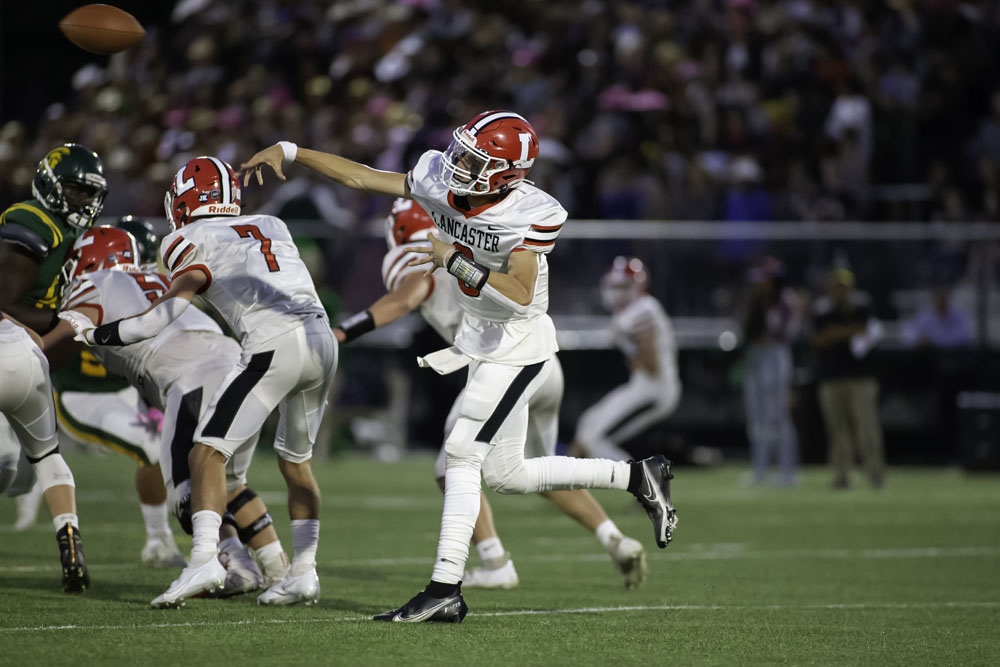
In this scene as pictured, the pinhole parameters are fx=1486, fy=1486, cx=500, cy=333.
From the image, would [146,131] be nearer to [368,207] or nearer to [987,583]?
[368,207]

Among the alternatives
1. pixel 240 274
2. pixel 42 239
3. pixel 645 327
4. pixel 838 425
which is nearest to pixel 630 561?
pixel 240 274

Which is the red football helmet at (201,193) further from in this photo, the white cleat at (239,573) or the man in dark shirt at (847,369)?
the man in dark shirt at (847,369)

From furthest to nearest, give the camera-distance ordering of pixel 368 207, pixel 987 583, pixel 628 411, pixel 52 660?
pixel 368 207, pixel 628 411, pixel 987 583, pixel 52 660

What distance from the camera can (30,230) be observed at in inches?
286

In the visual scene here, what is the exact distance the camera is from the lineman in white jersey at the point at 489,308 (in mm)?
6328

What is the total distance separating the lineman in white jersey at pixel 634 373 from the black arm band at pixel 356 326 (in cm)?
516

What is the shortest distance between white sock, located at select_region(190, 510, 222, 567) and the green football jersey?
1662 millimetres

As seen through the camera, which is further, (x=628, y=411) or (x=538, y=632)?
(x=628, y=411)

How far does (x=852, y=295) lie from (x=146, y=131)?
9.83 m

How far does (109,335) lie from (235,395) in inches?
24.2

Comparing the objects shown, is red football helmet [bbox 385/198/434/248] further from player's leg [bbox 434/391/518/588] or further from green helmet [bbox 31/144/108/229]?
green helmet [bbox 31/144/108/229]

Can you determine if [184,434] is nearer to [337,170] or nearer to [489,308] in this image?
[337,170]

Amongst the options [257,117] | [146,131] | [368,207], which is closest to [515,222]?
[368,207]

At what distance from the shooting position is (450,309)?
8.48 metres
